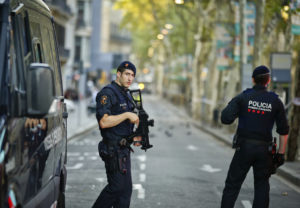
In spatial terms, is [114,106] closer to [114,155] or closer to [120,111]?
[120,111]

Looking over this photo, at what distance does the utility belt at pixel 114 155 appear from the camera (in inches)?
256

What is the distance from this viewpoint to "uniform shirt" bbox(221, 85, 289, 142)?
729 centimetres

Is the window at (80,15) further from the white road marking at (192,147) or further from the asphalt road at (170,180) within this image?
the asphalt road at (170,180)

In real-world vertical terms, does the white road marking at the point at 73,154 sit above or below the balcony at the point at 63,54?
below

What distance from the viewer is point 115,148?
653 centimetres

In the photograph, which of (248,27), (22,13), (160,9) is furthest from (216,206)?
(160,9)

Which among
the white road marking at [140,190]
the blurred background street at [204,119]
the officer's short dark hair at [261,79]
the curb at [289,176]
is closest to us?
the officer's short dark hair at [261,79]

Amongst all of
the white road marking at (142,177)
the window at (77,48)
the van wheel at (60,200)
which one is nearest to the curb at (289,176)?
the white road marking at (142,177)

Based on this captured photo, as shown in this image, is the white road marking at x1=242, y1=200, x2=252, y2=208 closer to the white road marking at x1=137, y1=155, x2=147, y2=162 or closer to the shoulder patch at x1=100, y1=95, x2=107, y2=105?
the shoulder patch at x1=100, y1=95, x2=107, y2=105

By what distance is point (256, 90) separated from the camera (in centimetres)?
738

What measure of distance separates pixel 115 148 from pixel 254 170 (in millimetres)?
1737

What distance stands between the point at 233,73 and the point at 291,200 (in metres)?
18.5

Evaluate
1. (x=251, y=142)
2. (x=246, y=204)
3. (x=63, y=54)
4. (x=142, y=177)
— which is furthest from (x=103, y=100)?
(x=63, y=54)

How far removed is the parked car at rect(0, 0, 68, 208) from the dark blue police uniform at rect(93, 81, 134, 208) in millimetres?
604
